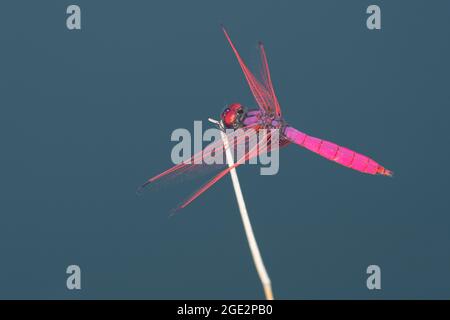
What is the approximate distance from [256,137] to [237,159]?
0.91ft

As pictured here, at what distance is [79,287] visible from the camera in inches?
141

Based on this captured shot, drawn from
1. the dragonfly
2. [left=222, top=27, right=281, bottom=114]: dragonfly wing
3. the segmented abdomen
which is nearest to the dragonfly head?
the dragonfly

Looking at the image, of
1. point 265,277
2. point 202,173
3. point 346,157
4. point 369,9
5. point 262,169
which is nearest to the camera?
point 265,277

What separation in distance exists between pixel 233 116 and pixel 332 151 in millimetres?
770

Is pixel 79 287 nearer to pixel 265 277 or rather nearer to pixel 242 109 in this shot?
pixel 242 109

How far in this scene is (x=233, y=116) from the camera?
331cm

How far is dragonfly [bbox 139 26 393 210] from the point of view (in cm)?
305

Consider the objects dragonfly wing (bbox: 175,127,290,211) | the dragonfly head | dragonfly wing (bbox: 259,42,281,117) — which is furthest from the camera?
dragonfly wing (bbox: 259,42,281,117)

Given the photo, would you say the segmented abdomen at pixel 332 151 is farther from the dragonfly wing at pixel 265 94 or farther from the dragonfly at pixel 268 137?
the dragonfly wing at pixel 265 94

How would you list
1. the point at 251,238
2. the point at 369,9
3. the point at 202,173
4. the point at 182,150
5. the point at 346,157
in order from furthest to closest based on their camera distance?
the point at 369,9
the point at 346,157
the point at 182,150
the point at 202,173
the point at 251,238

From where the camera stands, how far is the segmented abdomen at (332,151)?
348cm

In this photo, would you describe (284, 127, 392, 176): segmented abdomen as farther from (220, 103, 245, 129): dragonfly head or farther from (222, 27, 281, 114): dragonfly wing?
(220, 103, 245, 129): dragonfly head

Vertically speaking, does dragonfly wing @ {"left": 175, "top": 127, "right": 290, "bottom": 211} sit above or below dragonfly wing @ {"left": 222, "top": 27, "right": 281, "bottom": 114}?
below

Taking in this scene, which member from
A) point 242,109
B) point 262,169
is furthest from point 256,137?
point 262,169
